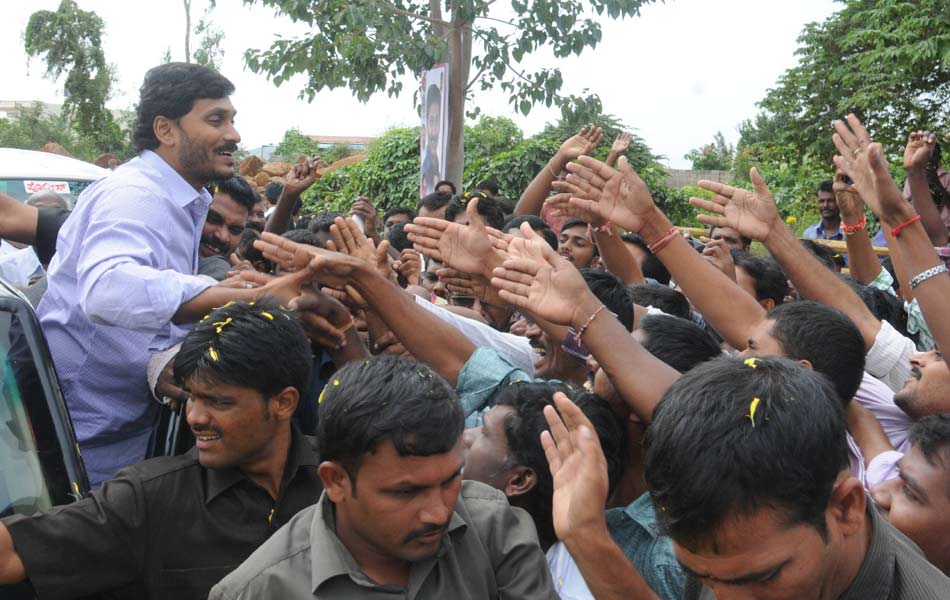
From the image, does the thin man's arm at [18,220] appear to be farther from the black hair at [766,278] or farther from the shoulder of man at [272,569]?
the black hair at [766,278]

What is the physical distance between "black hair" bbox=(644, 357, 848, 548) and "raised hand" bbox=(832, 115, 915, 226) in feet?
6.77

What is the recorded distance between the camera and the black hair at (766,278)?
489 centimetres

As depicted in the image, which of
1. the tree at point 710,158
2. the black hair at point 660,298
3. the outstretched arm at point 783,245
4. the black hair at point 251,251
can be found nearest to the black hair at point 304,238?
the black hair at point 251,251

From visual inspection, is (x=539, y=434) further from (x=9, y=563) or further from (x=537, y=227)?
(x=537, y=227)

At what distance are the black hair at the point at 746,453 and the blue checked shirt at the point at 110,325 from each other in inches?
71.7

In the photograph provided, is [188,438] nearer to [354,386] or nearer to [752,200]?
[354,386]

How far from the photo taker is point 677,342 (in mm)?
3129

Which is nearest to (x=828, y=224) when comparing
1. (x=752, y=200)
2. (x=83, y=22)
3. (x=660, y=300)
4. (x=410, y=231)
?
(x=660, y=300)

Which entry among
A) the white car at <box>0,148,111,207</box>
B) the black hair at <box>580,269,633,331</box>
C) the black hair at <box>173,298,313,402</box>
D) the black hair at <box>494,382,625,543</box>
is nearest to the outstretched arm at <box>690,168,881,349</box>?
the black hair at <box>580,269,633,331</box>

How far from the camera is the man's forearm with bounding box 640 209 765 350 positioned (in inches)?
135

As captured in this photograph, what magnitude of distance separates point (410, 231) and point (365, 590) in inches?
73.0

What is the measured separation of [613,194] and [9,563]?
97.1 inches

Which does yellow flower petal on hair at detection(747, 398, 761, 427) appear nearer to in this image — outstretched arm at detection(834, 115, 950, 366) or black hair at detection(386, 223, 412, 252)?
outstretched arm at detection(834, 115, 950, 366)

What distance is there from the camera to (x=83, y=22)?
2934 centimetres
